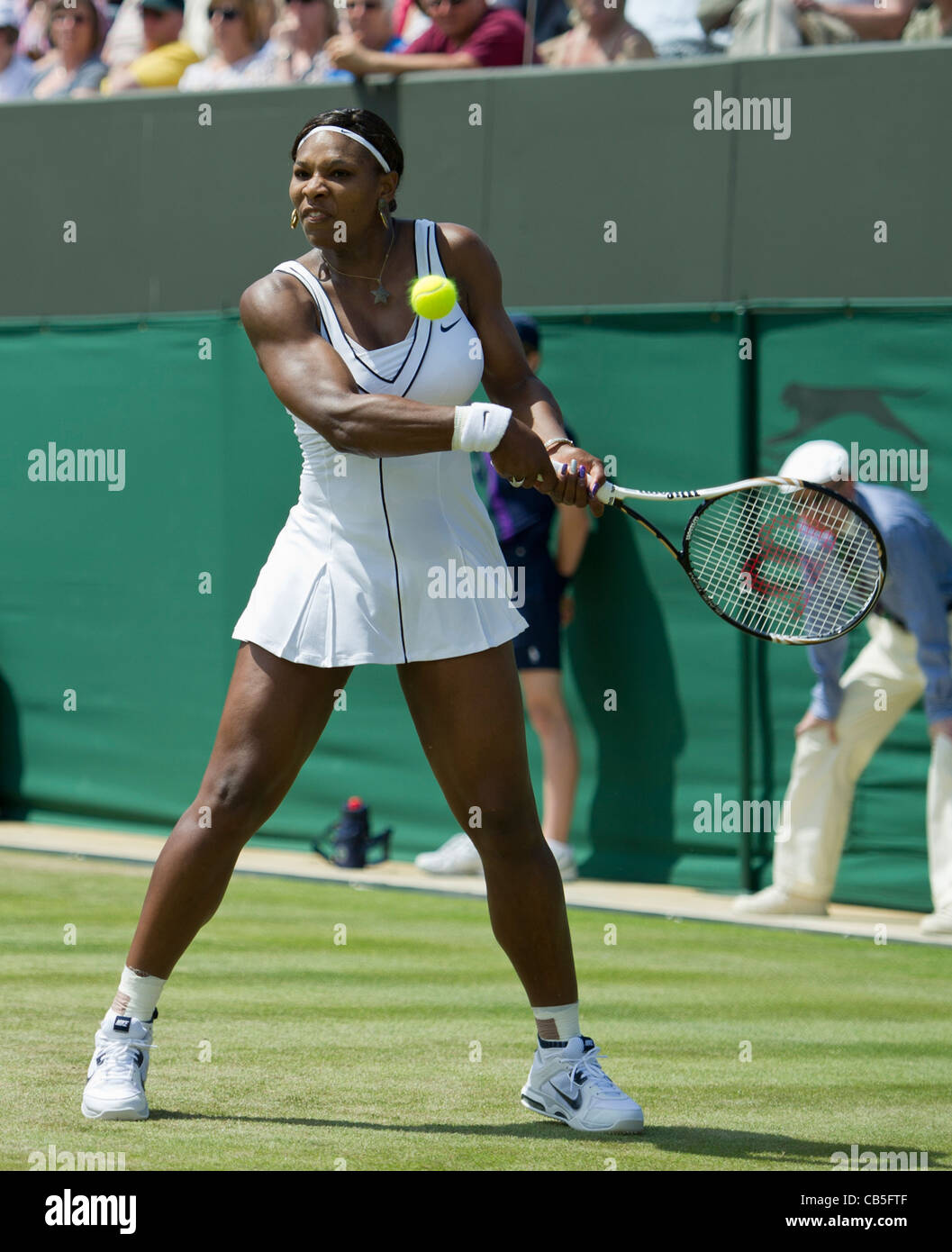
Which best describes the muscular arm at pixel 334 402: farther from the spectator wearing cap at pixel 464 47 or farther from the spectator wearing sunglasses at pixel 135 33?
the spectator wearing sunglasses at pixel 135 33

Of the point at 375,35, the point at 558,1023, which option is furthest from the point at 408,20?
the point at 558,1023

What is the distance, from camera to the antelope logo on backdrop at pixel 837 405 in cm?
790

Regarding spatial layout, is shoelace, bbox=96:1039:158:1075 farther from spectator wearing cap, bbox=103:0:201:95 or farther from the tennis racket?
spectator wearing cap, bbox=103:0:201:95

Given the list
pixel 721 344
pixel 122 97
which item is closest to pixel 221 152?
pixel 122 97

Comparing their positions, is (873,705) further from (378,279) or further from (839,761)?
(378,279)

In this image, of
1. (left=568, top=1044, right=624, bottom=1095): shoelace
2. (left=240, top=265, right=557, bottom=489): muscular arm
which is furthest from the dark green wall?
(left=568, top=1044, right=624, bottom=1095): shoelace

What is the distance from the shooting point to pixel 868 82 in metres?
8.12

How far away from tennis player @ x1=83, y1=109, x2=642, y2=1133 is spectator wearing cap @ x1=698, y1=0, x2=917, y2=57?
14.5 feet

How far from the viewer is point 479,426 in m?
3.93

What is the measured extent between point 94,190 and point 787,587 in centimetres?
572

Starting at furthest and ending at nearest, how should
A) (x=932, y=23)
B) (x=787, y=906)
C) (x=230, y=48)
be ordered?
1. (x=230, y=48)
2. (x=932, y=23)
3. (x=787, y=906)

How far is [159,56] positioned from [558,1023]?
25.1ft
